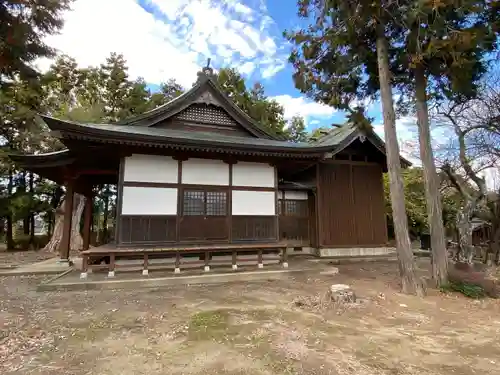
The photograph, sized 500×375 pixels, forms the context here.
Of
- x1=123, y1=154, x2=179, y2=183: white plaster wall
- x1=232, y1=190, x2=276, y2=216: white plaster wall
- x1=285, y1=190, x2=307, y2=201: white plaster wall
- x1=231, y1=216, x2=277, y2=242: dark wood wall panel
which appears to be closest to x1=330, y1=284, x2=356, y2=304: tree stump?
x1=231, y1=216, x2=277, y2=242: dark wood wall panel

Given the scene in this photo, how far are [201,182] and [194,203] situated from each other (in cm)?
70

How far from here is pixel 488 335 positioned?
15.8 feet

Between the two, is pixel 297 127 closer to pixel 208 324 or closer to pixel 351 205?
pixel 351 205

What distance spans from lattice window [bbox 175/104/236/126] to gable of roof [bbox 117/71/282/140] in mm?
132

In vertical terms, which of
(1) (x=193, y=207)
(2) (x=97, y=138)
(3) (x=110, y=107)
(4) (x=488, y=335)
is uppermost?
(3) (x=110, y=107)

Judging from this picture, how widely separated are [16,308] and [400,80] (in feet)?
36.8

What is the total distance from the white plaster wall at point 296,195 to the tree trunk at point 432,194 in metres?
5.84

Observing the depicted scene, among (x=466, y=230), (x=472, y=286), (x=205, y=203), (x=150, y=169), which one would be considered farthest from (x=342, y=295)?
(x=466, y=230)

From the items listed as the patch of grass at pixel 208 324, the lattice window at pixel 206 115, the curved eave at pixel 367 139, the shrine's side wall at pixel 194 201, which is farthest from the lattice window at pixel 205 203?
the curved eave at pixel 367 139

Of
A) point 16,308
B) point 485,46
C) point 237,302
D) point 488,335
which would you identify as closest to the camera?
point 488,335

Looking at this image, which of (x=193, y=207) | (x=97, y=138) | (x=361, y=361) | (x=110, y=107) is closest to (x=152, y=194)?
(x=193, y=207)

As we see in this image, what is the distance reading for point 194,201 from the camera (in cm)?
915

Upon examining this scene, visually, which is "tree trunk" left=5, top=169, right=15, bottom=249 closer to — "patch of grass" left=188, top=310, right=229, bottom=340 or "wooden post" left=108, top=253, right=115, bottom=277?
"wooden post" left=108, top=253, right=115, bottom=277

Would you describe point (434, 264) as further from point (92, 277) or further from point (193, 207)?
point (92, 277)
